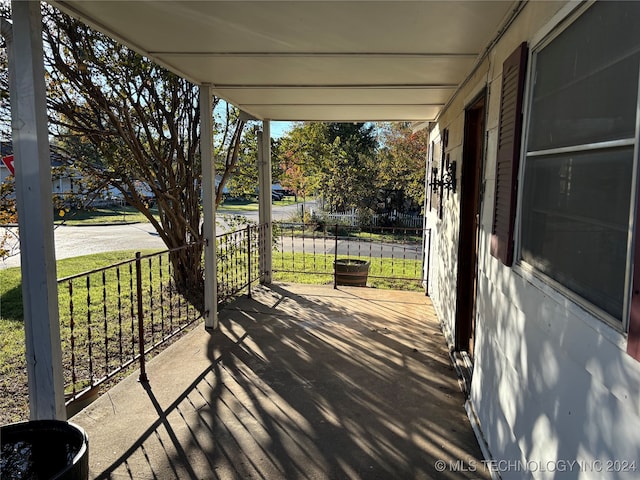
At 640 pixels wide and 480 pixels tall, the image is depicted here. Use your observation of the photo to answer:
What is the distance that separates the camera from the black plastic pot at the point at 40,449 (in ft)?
5.18

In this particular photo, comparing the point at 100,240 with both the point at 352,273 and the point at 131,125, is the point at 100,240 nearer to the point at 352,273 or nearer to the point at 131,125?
the point at 131,125

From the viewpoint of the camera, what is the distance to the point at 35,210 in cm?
196

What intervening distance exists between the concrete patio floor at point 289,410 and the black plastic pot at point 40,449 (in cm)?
46

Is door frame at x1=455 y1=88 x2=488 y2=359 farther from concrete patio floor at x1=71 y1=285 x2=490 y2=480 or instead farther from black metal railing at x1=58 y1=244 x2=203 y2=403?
black metal railing at x1=58 y1=244 x2=203 y2=403

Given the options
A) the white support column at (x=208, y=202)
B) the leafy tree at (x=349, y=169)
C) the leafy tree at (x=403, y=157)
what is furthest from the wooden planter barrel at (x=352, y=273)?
the leafy tree at (x=349, y=169)

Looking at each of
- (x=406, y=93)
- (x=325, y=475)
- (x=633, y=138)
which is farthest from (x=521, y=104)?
(x=406, y=93)

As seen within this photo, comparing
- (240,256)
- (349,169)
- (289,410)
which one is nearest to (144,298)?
(240,256)

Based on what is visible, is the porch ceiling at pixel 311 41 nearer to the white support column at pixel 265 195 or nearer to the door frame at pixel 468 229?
the door frame at pixel 468 229

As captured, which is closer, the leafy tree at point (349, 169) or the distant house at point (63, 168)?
the distant house at point (63, 168)

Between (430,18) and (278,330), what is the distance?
296 centimetres

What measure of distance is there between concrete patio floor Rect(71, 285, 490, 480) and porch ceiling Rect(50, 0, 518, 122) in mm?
2268

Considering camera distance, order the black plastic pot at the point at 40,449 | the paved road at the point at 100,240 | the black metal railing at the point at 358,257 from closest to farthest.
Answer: the black plastic pot at the point at 40,449, the black metal railing at the point at 358,257, the paved road at the point at 100,240

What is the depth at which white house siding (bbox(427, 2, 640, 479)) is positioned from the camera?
1.03 meters

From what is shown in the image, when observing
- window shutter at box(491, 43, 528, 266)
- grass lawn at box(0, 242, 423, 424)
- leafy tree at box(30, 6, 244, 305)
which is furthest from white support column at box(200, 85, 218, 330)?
window shutter at box(491, 43, 528, 266)
